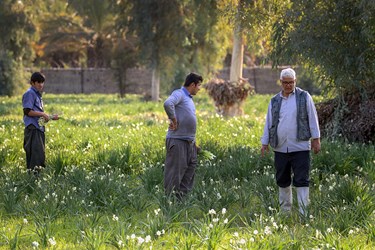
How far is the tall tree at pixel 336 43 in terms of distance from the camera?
1298 cm

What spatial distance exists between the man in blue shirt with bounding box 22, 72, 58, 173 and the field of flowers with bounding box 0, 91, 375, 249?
0.26m

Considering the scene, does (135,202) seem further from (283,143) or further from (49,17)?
(49,17)

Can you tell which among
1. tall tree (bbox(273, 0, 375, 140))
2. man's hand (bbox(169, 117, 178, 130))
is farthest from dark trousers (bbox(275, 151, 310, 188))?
tall tree (bbox(273, 0, 375, 140))

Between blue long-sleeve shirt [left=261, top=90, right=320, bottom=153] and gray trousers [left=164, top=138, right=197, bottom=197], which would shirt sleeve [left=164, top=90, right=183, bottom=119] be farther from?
blue long-sleeve shirt [left=261, top=90, right=320, bottom=153]

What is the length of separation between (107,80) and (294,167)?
37.9 metres

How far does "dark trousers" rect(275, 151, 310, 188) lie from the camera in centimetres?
814

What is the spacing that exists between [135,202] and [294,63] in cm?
702

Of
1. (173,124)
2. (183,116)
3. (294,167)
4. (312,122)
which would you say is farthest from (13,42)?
A: (312,122)

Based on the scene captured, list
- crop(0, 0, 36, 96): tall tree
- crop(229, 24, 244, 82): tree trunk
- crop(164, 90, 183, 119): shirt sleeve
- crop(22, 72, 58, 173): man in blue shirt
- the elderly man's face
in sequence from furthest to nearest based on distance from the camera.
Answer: crop(0, 0, 36, 96): tall tree → crop(229, 24, 244, 82): tree trunk → crop(22, 72, 58, 173): man in blue shirt → crop(164, 90, 183, 119): shirt sleeve → the elderly man's face

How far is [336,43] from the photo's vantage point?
43.2 ft

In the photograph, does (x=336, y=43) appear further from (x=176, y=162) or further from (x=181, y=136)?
(x=176, y=162)

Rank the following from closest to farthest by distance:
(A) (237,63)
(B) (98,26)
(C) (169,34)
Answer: (A) (237,63) → (C) (169,34) → (B) (98,26)

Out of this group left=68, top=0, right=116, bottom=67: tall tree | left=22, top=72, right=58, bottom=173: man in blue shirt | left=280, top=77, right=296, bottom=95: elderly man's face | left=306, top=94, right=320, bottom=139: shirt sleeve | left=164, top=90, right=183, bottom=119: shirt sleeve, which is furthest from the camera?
left=68, top=0, right=116, bottom=67: tall tree

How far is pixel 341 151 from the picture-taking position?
11297 mm
